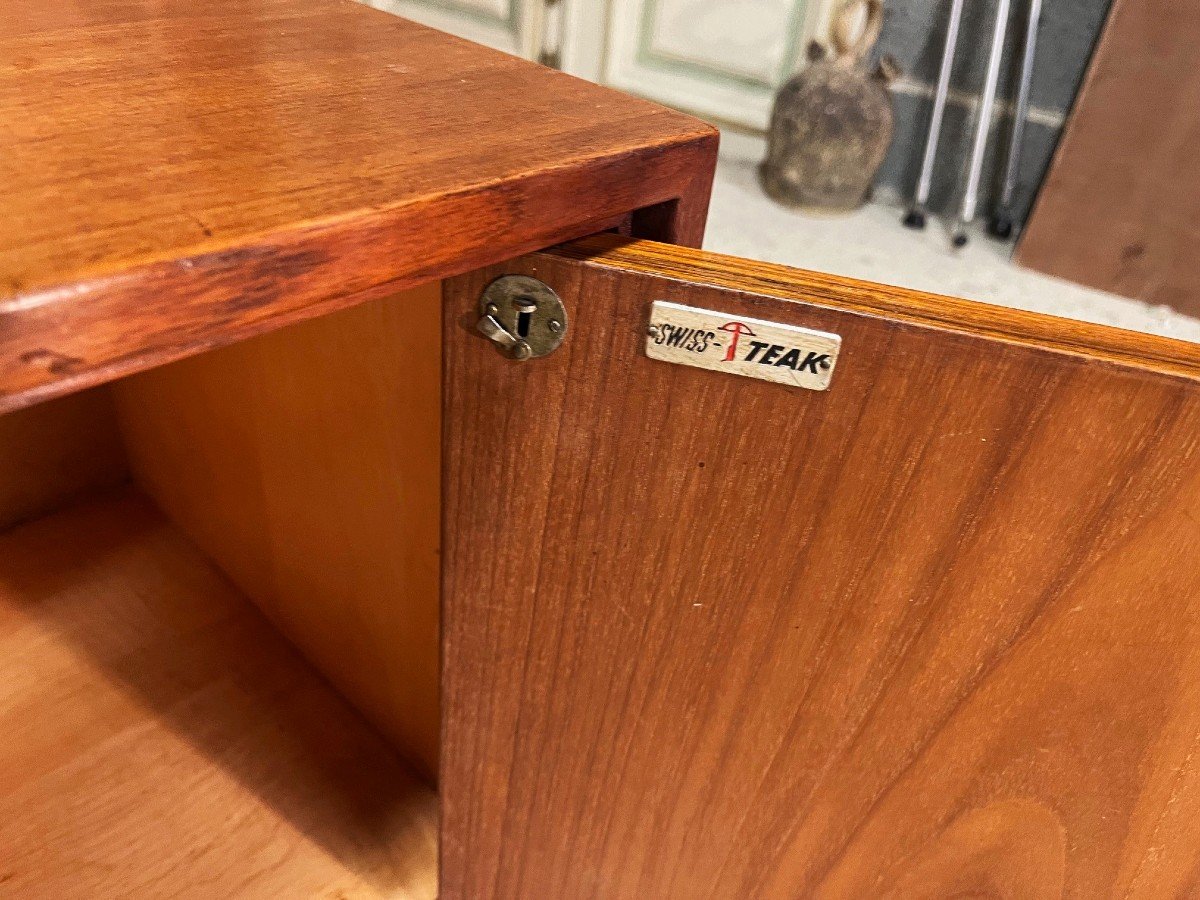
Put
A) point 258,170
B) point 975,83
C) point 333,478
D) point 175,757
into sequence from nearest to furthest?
1. point 258,170
2. point 333,478
3. point 175,757
4. point 975,83

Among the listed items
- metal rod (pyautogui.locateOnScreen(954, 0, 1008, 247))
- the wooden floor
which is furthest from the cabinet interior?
metal rod (pyautogui.locateOnScreen(954, 0, 1008, 247))

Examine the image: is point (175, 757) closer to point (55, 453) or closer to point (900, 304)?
point (55, 453)

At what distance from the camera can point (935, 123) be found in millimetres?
1158

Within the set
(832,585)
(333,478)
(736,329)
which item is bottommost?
(333,478)

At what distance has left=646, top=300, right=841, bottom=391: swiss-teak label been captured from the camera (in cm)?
30

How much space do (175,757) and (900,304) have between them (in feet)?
2.20

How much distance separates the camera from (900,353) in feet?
0.96

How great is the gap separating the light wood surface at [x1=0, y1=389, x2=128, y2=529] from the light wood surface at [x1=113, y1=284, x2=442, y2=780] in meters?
0.05

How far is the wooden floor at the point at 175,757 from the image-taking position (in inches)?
24.4

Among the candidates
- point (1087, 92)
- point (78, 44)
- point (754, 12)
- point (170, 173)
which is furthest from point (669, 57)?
point (170, 173)

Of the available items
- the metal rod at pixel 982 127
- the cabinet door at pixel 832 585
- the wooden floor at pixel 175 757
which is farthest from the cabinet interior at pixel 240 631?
the metal rod at pixel 982 127

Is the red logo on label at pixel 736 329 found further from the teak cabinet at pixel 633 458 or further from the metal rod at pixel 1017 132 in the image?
the metal rod at pixel 1017 132

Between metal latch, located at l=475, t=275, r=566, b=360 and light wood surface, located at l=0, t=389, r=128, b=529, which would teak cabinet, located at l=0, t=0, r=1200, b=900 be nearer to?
metal latch, located at l=475, t=275, r=566, b=360

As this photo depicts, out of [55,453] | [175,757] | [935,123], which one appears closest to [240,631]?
[175,757]
